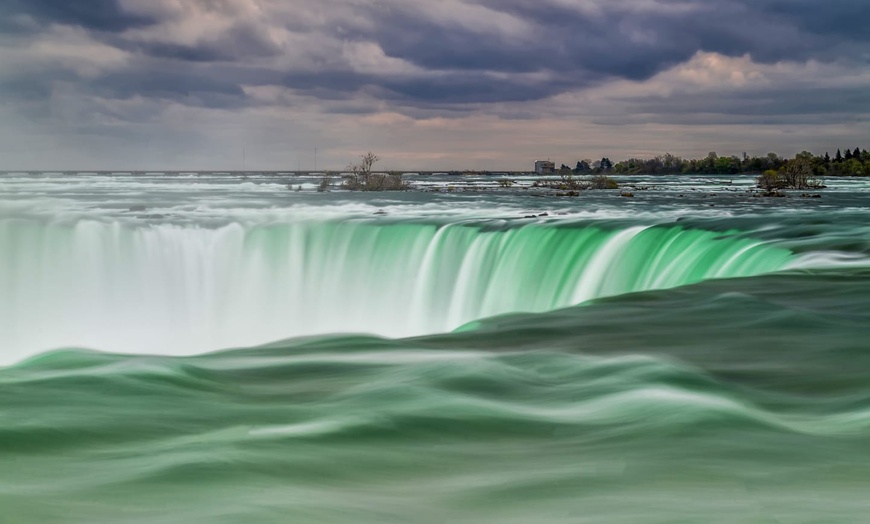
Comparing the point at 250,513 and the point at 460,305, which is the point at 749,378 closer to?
the point at 250,513

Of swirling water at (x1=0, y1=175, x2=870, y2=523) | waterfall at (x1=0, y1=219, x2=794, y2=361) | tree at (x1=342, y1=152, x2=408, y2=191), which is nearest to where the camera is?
swirling water at (x1=0, y1=175, x2=870, y2=523)

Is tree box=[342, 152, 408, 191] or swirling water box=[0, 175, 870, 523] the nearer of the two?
swirling water box=[0, 175, 870, 523]

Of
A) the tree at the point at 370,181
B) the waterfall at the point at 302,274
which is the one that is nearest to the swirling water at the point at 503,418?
the waterfall at the point at 302,274

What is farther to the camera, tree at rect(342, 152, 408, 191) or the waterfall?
tree at rect(342, 152, 408, 191)

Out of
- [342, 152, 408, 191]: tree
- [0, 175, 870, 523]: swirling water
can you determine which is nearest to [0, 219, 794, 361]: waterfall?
[0, 175, 870, 523]: swirling water

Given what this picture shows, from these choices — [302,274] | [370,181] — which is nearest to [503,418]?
[302,274]

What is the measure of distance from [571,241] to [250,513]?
1658 cm

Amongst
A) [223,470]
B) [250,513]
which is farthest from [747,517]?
[223,470]

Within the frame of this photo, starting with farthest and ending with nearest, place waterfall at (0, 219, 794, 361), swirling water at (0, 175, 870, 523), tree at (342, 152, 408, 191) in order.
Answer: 1. tree at (342, 152, 408, 191)
2. waterfall at (0, 219, 794, 361)
3. swirling water at (0, 175, 870, 523)

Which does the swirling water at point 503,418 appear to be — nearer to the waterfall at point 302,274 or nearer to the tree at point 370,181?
the waterfall at point 302,274

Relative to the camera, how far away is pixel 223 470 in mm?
5168

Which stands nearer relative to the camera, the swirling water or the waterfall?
the swirling water

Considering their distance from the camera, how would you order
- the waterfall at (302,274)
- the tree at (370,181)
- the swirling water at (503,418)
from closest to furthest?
the swirling water at (503,418)
the waterfall at (302,274)
the tree at (370,181)

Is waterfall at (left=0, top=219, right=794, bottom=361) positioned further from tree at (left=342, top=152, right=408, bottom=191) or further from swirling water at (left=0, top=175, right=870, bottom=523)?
tree at (left=342, top=152, right=408, bottom=191)
